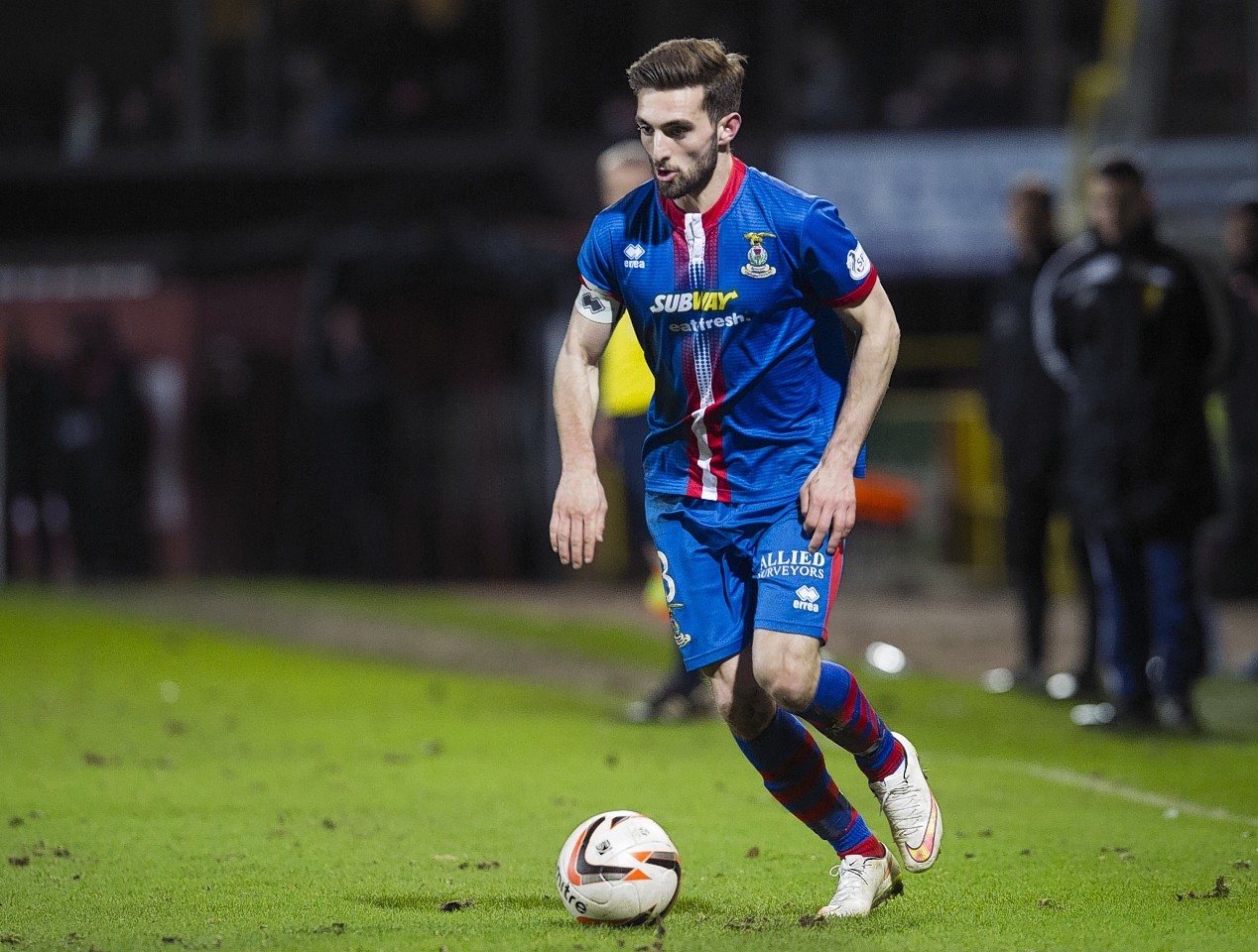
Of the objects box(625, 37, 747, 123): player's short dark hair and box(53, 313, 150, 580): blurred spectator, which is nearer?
box(625, 37, 747, 123): player's short dark hair

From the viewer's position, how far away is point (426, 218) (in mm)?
20625

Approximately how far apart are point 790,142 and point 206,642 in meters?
10.1

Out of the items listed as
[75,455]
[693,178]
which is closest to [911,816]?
[693,178]

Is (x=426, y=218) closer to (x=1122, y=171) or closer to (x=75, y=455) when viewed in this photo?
(x=75, y=455)

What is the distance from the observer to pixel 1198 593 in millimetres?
10633

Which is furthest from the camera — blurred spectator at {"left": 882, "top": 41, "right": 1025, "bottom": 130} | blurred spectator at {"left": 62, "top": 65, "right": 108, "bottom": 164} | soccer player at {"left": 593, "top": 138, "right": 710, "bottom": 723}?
blurred spectator at {"left": 62, "top": 65, "right": 108, "bottom": 164}

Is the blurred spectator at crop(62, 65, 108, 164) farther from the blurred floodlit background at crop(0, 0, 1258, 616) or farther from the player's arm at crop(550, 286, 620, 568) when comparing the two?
the player's arm at crop(550, 286, 620, 568)

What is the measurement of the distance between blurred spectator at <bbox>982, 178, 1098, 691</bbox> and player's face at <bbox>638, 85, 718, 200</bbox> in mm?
5669

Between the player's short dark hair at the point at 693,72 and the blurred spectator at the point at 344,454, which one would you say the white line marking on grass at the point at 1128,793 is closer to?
the player's short dark hair at the point at 693,72

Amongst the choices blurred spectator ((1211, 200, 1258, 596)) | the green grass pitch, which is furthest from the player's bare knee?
blurred spectator ((1211, 200, 1258, 596))

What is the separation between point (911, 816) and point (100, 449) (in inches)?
607

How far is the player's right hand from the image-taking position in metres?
4.96

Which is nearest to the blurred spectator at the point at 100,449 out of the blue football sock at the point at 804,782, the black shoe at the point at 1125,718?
the black shoe at the point at 1125,718

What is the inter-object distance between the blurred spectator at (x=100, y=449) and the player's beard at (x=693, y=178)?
15.0 meters
